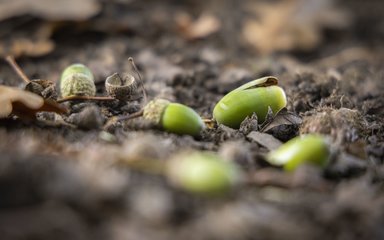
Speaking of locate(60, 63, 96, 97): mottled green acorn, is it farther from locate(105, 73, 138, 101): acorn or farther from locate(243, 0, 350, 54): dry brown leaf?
locate(243, 0, 350, 54): dry brown leaf

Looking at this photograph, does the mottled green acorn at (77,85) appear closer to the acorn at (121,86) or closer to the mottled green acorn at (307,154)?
the acorn at (121,86)

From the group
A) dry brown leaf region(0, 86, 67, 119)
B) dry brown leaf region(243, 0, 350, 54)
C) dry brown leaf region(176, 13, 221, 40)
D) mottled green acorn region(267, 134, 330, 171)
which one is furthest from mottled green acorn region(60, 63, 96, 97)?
dry brown leaf region(243, 0, 350, 54)

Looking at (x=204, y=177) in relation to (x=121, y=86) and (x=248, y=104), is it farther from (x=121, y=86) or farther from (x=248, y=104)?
(x=121, y=86)

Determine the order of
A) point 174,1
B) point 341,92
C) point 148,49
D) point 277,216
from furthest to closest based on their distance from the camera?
1. point 174,1
2. point 148,49
3. point 341,92
4. point 277,216

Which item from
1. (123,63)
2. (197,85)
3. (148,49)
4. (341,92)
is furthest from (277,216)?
(148,49)

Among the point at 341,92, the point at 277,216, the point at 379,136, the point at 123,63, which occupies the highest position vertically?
the point at 123,63

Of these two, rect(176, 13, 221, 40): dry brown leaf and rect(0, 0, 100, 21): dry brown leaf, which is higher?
rect(0, 0, 100, 21): dry brown leaf

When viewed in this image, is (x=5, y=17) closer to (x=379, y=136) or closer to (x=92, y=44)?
(x=92, y=44)
